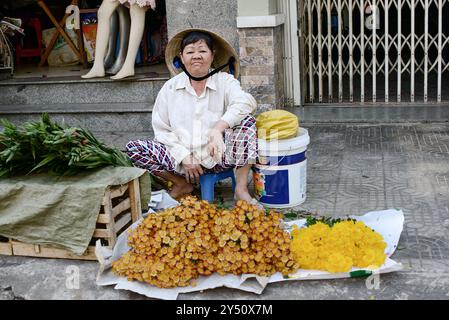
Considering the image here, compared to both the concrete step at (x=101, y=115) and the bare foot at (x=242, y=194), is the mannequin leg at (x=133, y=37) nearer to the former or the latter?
the concrete step at (x=101, y=115)

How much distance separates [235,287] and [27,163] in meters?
1.54

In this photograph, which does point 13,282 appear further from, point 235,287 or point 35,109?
point 35,109

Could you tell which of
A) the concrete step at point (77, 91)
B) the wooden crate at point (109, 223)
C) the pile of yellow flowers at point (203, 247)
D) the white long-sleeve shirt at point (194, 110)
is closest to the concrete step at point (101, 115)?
the concrete step at point (77, 91)

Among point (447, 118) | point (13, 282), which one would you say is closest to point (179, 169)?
point (13, 282)

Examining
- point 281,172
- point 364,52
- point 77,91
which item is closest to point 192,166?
point 281,172

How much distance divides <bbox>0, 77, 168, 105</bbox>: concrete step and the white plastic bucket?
2.75m

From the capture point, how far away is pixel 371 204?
4.61m

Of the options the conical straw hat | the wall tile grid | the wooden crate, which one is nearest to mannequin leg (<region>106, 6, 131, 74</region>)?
the wall tile grid

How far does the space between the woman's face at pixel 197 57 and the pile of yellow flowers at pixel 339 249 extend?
1.43 meters

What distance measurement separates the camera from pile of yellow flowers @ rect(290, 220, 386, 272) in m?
3.51

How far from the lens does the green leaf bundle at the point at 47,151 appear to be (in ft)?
13.0

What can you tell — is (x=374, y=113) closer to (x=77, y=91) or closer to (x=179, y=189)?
(x=179, y=189)

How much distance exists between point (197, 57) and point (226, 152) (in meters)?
0.66

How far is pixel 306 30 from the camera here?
7602 millimetres
